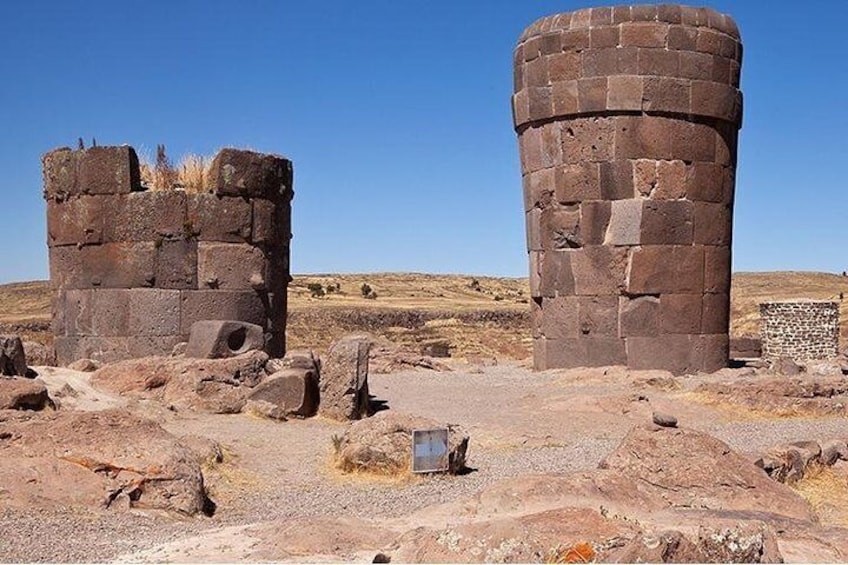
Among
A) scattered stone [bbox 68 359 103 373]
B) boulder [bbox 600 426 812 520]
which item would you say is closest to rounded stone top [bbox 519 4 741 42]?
scattered stone [bbox 68 359 103 373]

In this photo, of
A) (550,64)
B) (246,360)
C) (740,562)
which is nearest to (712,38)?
(550,64)

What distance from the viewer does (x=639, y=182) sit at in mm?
16875

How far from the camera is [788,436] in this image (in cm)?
1202

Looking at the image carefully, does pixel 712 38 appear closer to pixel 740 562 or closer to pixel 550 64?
pixel 550 64

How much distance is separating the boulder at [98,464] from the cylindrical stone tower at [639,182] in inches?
384

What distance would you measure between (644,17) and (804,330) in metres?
12.7

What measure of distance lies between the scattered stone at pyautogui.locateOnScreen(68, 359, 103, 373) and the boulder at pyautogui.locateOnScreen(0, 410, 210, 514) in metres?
5.50

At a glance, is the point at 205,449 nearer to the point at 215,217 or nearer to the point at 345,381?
the point at 345,381

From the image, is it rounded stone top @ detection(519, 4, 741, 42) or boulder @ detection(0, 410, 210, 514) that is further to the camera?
rounded stone top @ detection(519, 4, 741, 42)

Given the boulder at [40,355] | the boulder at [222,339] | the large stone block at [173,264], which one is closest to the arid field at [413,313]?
the boulder at [40,355]

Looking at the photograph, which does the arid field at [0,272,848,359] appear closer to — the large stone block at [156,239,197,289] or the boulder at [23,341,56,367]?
the boulder at [23,341,56,367]

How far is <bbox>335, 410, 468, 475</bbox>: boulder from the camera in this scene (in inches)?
377

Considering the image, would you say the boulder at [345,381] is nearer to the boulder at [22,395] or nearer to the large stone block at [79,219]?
the boulder at [22,395]

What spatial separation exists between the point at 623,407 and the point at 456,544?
877cm
